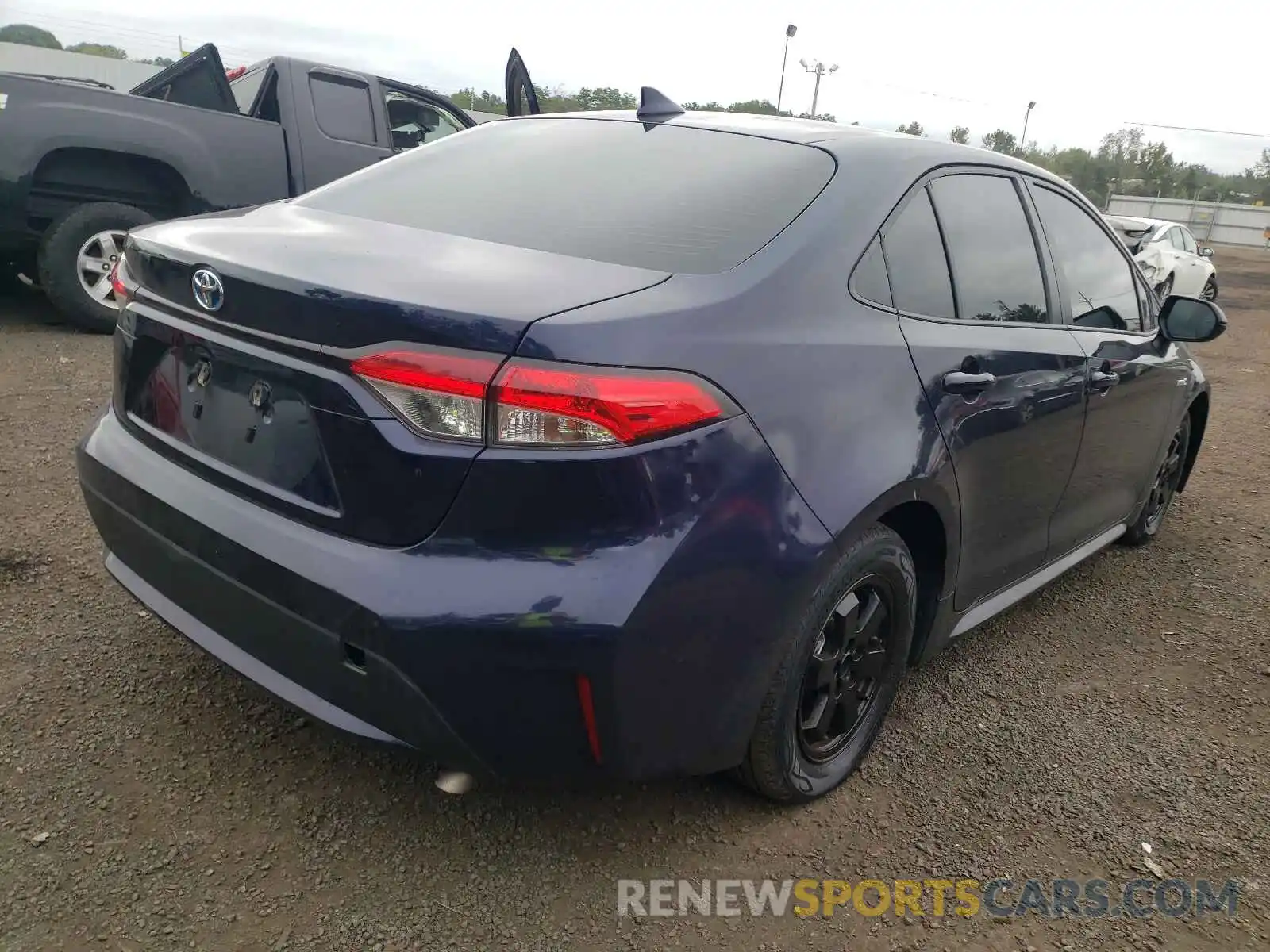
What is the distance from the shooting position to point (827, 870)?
2273 millimetres

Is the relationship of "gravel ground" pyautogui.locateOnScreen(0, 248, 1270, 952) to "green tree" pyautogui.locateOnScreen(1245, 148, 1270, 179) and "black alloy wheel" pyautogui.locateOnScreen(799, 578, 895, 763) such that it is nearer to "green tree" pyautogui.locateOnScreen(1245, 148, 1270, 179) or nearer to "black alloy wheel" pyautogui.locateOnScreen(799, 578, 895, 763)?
"black alloy wheel" pyautogui.locateOnScreen(799, 578, 895, 763)

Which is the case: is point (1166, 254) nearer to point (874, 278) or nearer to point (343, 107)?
point (343, 107)

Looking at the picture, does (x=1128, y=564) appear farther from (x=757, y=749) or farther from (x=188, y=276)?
(x=188, y=276)

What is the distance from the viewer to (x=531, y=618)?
5.76 ft

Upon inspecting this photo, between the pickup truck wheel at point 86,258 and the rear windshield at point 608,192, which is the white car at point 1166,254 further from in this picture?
the rear windshield at point 608,192

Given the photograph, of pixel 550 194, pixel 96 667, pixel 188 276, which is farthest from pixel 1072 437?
pixel 96 667

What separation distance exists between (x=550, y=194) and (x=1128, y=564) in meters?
3.27

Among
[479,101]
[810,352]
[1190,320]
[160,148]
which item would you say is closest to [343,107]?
[160,148]

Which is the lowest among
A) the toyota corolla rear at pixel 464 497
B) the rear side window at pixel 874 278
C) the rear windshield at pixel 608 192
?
the toyota corolla rear at pixel 464 497

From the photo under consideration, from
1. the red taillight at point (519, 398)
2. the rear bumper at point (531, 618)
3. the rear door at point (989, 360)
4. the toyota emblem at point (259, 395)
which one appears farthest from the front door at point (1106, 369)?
the toyota emblem at point (259, 395)

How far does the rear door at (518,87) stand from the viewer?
16.5 ft

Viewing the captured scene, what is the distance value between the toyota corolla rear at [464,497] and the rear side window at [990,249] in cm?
62

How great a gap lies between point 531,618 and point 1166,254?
16126 millimetres

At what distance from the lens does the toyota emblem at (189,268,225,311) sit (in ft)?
6.65
